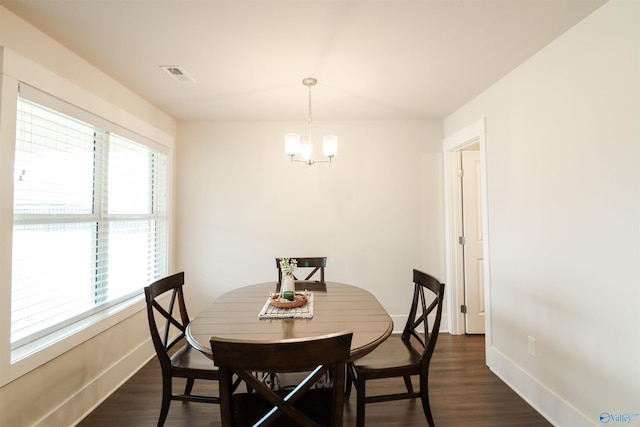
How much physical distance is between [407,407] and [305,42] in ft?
8.24

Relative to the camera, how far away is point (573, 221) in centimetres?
174

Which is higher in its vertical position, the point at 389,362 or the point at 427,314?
the point at 427,314

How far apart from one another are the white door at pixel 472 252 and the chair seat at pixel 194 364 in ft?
8.93

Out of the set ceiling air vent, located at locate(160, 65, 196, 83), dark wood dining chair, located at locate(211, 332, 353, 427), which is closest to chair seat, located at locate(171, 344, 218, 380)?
dark wood dining chair, located at locate(211, 332, 353, 427)

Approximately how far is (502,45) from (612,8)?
19.9 inches

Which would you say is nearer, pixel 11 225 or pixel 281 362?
pixel 281 362

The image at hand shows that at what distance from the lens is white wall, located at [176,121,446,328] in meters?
3.34

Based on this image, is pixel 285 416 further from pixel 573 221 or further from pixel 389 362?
pixel 573 221

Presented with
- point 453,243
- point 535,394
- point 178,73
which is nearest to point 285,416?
point 535,394

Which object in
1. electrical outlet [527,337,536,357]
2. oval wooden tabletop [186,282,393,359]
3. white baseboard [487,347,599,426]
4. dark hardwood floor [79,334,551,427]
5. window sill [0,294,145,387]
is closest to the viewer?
oval wooden tabletop [186,282,393,359]

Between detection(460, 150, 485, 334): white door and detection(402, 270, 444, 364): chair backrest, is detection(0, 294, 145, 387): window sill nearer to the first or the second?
detection(402, 270, 444, 364): chair backrest

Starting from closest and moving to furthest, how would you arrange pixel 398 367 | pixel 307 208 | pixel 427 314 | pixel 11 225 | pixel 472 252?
pixel 11 225, pixel 398 367, pixel 427 314, pixel 472 252, pixel 307 208

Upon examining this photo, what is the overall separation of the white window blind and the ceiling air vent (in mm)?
629

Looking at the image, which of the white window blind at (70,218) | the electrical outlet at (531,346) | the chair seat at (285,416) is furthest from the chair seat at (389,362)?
the white window blind at (70,218)
